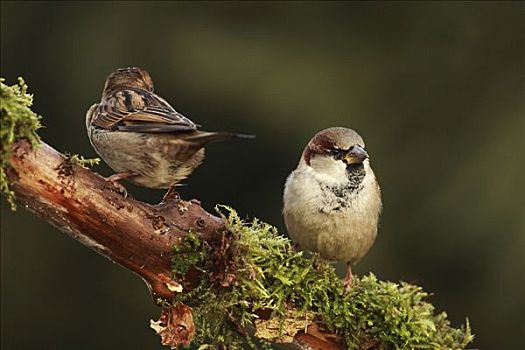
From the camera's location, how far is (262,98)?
410 inches

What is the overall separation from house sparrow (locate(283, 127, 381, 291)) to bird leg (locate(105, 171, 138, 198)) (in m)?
0.86

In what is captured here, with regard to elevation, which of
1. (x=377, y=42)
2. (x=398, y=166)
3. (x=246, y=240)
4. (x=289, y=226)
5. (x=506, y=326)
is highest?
(x=377, y=42)

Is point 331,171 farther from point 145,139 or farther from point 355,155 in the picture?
point 145,139

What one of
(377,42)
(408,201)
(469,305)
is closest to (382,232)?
(408,201)

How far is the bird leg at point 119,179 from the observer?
4.44 meters

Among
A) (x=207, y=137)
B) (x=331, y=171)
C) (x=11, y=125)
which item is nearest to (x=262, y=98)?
(x=331, y=171)

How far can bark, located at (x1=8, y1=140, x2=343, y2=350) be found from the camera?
428cm

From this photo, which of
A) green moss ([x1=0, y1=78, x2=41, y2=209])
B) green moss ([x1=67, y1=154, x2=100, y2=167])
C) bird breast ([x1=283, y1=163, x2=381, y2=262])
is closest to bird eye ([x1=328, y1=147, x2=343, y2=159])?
bird breast ([x1=283, y1=163, x2=381, y2=262])

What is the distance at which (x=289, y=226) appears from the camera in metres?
5.30

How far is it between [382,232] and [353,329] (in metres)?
5.58

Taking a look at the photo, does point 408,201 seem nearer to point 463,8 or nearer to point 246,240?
point 463,8

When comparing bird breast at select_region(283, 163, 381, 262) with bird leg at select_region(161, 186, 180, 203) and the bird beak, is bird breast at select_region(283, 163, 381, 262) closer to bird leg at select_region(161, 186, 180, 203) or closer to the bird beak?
the bird beak

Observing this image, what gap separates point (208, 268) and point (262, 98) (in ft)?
19.7

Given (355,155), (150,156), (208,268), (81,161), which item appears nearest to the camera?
(81,161)
